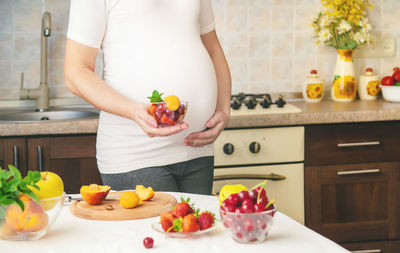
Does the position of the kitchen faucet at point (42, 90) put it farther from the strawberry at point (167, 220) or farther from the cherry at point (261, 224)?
the cherry at point (261, 224)

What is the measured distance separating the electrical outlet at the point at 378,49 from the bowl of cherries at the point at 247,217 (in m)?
2.10

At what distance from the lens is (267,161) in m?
2.46

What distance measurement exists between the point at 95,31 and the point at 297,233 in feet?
2.50

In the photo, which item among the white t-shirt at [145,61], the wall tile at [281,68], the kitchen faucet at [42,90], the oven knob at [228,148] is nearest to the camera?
the white t-shirt at [145,61]

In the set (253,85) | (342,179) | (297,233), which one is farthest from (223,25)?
(297,233)

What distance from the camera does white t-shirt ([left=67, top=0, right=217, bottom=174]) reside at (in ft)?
5.15

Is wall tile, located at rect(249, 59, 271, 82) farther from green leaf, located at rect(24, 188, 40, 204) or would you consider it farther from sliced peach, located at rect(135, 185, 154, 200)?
green leaf, located at rect(24, 188, 40, 204)

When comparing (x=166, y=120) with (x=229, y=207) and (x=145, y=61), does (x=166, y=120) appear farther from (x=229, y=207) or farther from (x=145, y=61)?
(x=229, y=207)

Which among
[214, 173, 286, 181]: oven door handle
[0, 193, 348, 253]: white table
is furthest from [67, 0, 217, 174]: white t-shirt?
[214, 173, 286, 181]: oven door handle

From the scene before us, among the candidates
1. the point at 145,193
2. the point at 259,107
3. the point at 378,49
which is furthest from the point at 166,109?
the point at 378,49

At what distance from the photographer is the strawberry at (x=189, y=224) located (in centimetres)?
110

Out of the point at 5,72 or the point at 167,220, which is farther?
the point at 5,72

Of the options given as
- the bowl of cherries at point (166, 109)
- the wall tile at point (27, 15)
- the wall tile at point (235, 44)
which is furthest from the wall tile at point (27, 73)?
the bowl of cherries at point (166, 109)

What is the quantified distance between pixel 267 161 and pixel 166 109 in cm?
113
